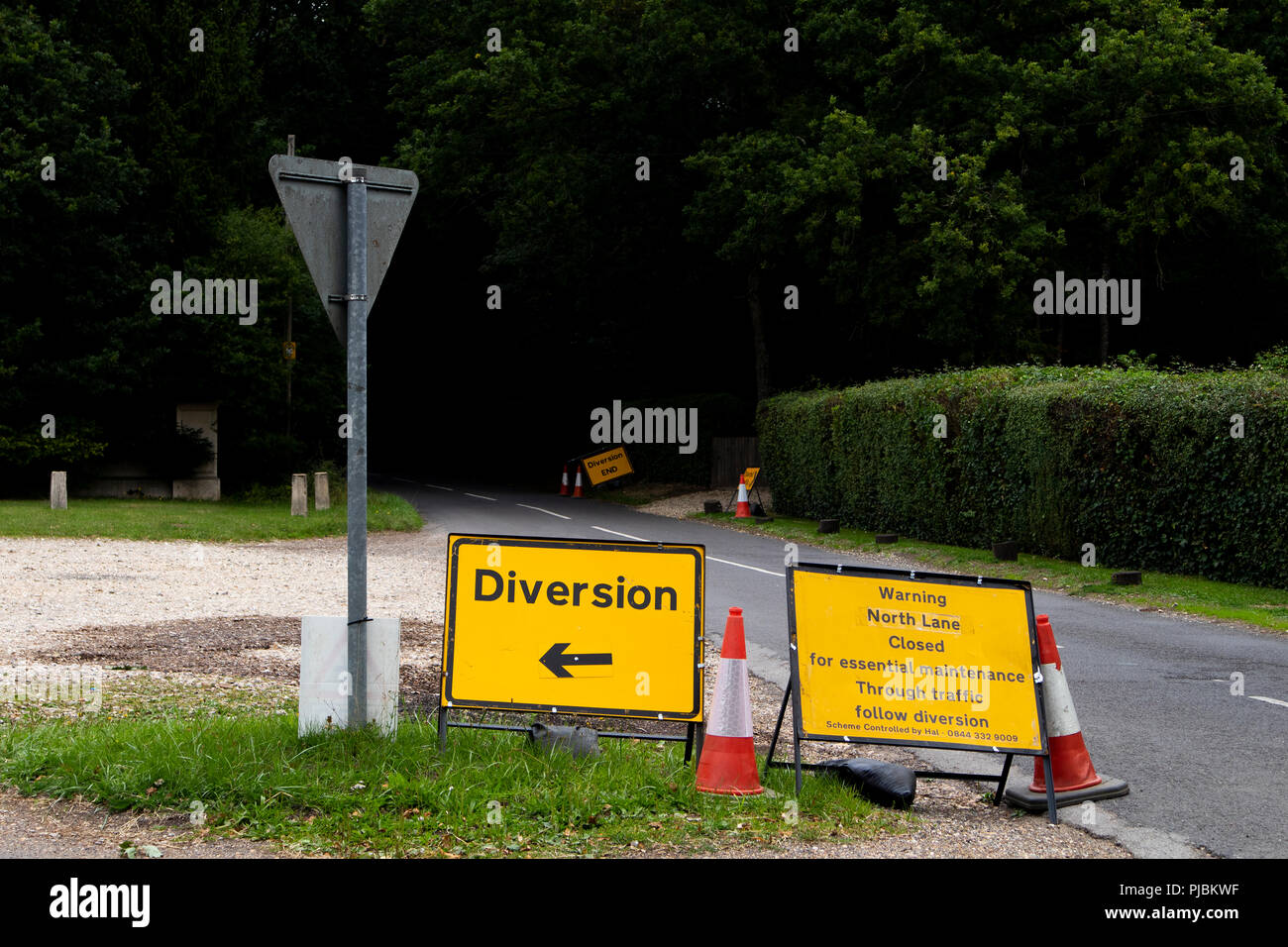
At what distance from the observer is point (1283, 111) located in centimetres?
2833

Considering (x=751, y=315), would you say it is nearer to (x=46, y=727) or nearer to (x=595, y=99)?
(x=595, y=99)

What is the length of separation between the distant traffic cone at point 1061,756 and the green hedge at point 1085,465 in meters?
9.34

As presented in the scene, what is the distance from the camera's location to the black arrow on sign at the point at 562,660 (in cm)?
645

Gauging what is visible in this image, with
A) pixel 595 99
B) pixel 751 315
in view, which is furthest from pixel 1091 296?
pixel 595 99

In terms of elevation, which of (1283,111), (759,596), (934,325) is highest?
(1283,111)

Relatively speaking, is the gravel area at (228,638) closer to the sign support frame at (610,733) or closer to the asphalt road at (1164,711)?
the asphalt road at (1164,711)

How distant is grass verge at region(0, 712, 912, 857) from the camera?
207 inches

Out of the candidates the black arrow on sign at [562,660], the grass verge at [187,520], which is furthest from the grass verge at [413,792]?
the grass verge at [187,520]

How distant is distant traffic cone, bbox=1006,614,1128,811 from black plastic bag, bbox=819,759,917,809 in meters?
0.60

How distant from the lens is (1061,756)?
20.7 feet

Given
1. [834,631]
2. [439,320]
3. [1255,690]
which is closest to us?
[834,631]

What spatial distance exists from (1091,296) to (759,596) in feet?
71.6

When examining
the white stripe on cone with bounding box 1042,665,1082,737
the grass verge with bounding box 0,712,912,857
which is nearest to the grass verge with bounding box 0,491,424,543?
the grass verge with bounding box 0,712,912,857

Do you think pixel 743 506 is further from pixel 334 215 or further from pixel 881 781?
pixel 334 215
